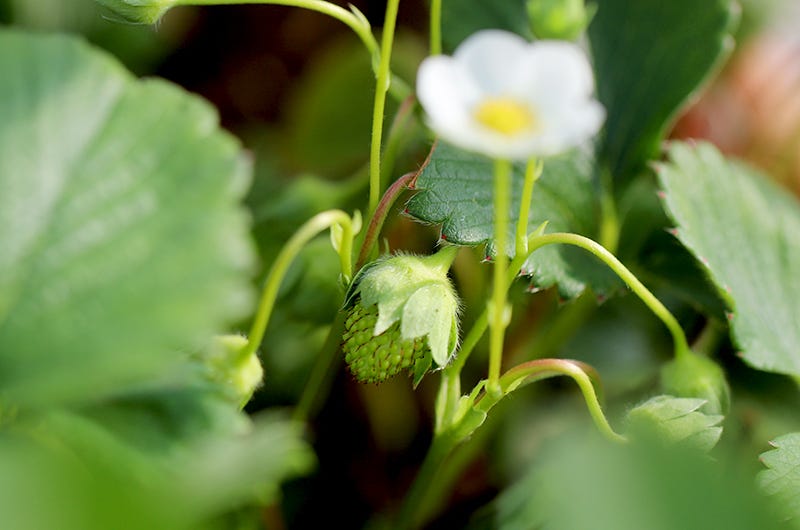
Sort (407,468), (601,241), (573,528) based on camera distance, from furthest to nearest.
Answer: (407,468), (601,241), (573,528)

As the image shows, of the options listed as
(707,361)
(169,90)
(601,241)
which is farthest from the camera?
(601,241)

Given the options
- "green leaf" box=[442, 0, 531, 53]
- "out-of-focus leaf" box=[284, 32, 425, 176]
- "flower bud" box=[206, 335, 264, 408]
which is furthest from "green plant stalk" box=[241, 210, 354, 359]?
"out-of-focus leaf" box=[284, 32, 425, 176]

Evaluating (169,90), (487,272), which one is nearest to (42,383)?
(169,90)

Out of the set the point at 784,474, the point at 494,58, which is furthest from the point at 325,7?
the point at 784,474

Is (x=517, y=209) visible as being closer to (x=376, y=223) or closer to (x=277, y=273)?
(x=376, y=223)

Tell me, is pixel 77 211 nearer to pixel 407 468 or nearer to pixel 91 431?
pixel 91 431

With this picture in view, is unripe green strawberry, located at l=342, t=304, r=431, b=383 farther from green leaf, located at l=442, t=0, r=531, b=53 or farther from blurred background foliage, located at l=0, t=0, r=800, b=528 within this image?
green leaf, located at l=442, t=0, r=531, b=53

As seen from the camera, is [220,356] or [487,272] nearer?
[220,356]
